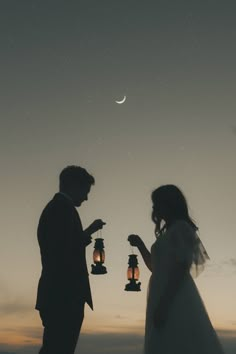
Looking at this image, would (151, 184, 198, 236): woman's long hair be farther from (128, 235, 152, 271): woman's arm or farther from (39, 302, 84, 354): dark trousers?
(39, 302, 84, 354): dark trousers

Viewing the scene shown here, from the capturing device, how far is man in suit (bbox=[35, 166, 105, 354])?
728 centimetres

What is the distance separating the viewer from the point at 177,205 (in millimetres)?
7078

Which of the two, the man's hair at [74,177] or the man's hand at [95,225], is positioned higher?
the man's hair at [74,177]

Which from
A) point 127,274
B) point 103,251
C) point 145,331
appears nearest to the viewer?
point 145,331

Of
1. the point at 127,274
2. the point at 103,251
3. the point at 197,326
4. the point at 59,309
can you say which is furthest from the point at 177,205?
the point at 127,274

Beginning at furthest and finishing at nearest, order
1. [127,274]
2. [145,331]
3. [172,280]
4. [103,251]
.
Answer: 1. [127,274]
2. [103,251]
3. [145,331]
4. [172,280]

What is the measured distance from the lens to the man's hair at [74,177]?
7.86m

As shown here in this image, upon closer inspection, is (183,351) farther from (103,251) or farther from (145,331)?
(103,251)

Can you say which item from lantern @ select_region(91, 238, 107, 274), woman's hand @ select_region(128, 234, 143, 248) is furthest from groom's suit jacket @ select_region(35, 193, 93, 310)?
lantern @ select_region(91, 238, 107, 274)

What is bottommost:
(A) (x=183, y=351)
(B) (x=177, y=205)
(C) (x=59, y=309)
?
(A) (x=183, y=351)

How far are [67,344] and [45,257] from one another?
1.01 meters

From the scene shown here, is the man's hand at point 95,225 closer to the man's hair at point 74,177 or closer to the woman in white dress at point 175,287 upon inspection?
the man's hair at point 74,177

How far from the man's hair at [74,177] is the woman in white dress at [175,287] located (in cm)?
107

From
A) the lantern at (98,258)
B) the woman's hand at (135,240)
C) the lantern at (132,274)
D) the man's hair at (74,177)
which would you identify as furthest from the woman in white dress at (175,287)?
the lantern at (132,274)
